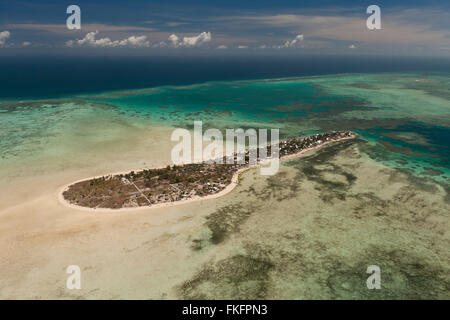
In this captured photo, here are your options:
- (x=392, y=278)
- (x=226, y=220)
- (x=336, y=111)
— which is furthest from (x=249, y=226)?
(x=336, y=111)

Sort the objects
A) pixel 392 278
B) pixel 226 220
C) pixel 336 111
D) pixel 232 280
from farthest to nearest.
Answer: pixel 336 111
pixel 226 220
pixel 392 278
pixel 232 280

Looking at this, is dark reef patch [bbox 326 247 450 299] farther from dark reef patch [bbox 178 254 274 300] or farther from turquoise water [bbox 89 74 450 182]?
turquoise water [bbox 89 74 450 182]

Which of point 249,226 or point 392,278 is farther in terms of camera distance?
point 249,226

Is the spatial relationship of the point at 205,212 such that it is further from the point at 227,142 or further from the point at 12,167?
the point at 12,167

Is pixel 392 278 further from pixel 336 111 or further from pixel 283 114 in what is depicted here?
pixel 336 111

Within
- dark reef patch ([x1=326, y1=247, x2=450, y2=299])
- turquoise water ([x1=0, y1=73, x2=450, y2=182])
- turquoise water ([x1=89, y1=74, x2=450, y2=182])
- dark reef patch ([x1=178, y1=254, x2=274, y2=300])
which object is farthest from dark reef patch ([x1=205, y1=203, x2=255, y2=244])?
turquoise water ([x1=89, y1=74, x2=450, y2=182])

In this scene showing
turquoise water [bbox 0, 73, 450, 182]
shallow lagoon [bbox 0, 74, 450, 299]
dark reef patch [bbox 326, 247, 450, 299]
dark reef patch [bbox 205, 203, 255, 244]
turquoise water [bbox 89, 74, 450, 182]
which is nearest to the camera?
dark reef patch [bbox 326, 247, 450, 299]

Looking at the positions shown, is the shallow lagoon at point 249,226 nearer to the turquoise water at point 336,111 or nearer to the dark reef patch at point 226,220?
the dark reef patch at point 226,220

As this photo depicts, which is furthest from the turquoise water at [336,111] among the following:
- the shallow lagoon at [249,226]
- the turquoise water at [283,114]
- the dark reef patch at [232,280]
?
the dark reef patch at [232,280]

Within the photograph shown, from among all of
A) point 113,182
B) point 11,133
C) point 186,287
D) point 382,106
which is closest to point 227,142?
point 113,182
